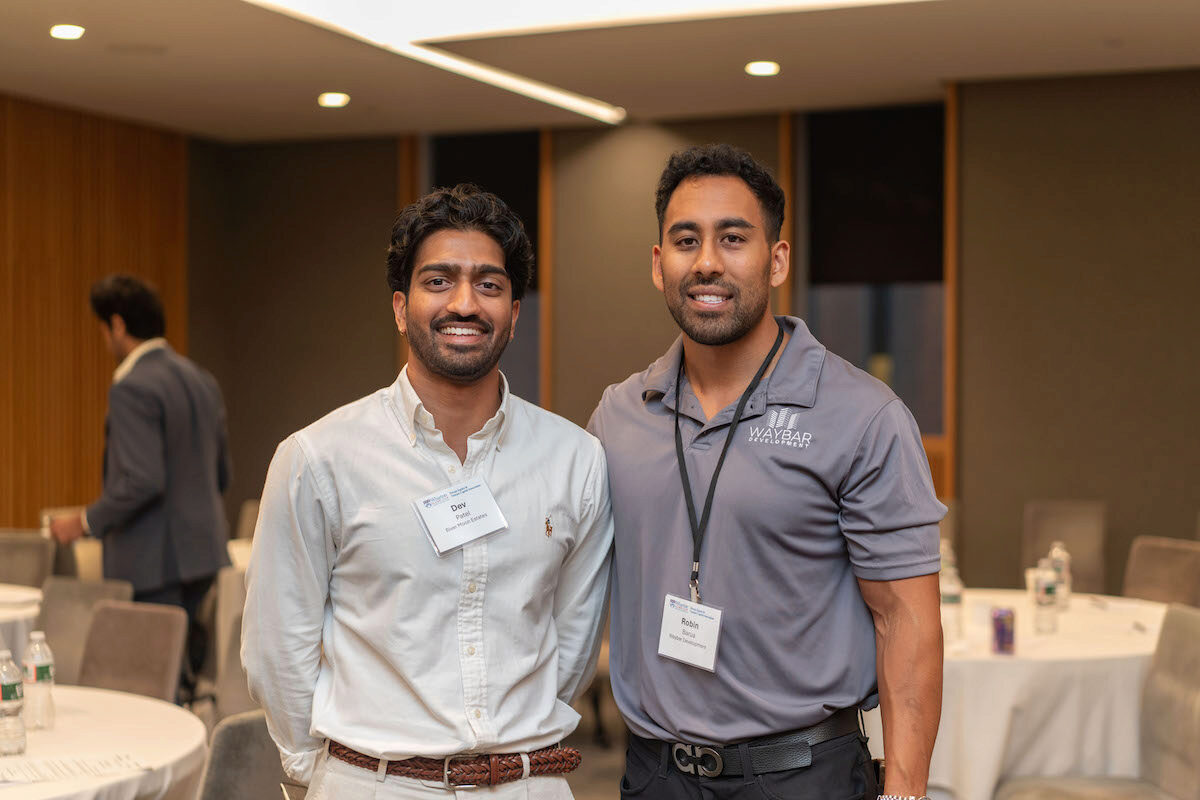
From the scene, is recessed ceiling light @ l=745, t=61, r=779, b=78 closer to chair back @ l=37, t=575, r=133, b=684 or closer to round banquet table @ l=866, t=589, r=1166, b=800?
round banquet table @ l=866, t=589, r=1166, b=800

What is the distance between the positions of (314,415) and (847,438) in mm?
7690

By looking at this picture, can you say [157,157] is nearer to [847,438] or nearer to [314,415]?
[314,415]

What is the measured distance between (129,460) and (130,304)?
2.11ft

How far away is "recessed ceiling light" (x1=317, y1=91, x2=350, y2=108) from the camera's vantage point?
7.68 meters

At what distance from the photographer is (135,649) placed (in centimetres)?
386

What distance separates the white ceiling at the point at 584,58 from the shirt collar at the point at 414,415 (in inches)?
157

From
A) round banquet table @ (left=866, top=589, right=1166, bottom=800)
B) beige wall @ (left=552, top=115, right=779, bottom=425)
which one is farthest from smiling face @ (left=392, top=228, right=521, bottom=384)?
beige wall @ (left=552, top=115, right=779, bottom=425)

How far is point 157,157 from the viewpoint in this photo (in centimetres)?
913

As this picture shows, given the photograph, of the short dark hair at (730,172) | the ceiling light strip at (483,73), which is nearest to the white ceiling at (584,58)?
the ceiling light strip at (483,73)

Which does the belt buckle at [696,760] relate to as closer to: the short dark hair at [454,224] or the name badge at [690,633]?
the name badge at [690,633]

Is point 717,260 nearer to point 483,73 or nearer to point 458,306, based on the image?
point 458,306

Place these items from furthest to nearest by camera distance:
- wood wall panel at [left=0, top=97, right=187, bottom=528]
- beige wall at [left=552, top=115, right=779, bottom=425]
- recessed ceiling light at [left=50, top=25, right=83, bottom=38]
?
beige wall at [left=552, top=115, right=779, bottom=425] < wood wall panel at [left=0, top=97, right=187, bottom=528] < recessed ceiling light at [left=50, top=25, right=83, bottom=38]

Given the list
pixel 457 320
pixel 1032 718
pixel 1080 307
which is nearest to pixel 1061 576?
pixel 1032 718

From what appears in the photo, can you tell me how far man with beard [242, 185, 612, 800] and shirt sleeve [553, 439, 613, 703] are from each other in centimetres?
3
